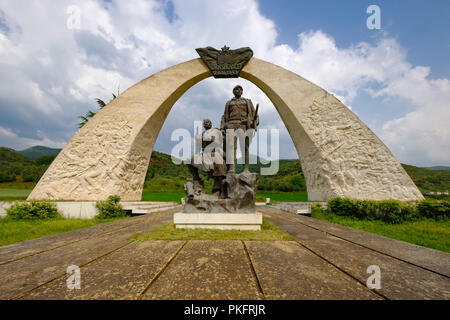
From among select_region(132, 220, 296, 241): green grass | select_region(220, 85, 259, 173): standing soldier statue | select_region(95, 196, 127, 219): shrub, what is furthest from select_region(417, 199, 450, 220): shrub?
select_region(95, 196, 127, 219): shrub

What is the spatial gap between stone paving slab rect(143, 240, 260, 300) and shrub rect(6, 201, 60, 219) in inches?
253

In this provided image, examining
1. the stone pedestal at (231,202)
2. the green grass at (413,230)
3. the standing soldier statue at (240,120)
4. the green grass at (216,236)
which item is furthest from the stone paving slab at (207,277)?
the green grass at (413,230)

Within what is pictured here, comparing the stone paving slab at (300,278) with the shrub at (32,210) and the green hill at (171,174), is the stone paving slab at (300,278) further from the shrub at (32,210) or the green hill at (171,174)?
the shrub at (32,210)

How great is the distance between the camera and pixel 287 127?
10031 mm

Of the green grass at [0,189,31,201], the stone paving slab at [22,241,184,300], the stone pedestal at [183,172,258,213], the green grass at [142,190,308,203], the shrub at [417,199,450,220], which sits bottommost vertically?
the green grass at [142,190,308,203]

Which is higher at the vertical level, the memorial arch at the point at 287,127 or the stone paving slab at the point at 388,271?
the memorial arch at the point at 287,127

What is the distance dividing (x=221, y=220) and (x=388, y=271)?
233 cm

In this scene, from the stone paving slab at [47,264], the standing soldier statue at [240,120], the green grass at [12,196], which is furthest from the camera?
the green grass at [12,196]

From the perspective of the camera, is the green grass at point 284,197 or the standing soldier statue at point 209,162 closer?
the standing soldier statue at point 209,162

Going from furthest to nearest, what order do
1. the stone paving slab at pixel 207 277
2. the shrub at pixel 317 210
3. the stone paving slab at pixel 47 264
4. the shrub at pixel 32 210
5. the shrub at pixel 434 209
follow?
1. the shrub at pixel 317 210
2. the shrub at pixel 32 210
3. the shrub at pixel 434 209
4. the stone paving slab at pixel 47 264
5. the stone paving slab at pixel 207 277

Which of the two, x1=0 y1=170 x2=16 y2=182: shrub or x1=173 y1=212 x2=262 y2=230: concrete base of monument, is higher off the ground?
x1=0 y1=170 x2=16 y2=182: shrub

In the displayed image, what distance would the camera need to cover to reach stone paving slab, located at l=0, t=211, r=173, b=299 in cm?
150

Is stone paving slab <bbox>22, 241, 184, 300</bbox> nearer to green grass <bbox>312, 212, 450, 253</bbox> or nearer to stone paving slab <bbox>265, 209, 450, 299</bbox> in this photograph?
stone paving slab <bbox>265, 209, 450, 299</bbox>

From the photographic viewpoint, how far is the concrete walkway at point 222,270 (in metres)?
1.35
